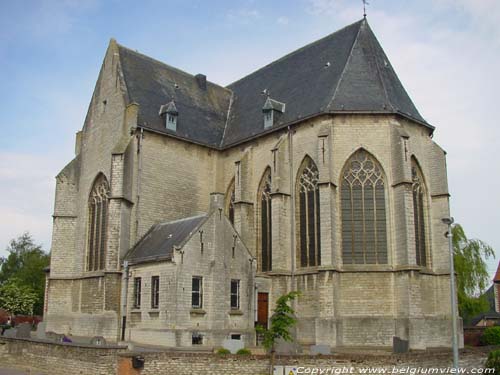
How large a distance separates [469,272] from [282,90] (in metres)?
17.8

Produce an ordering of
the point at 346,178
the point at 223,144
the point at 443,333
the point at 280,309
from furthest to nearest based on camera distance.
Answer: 1. the point at 223,144
2. the point at 346,178
3. the point at 443,333
4. the point at 280,309

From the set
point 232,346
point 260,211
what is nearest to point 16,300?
point 260,211

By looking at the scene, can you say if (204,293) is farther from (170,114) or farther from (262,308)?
(170,114)

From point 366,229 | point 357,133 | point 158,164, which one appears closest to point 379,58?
point 357,133

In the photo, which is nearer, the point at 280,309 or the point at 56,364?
the point at 280,309

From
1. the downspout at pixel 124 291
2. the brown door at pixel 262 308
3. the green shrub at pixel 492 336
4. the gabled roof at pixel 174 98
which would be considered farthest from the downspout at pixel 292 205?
the green shrub at pixel 492 336

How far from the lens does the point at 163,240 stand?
25328 millimetres

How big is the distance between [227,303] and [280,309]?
764cm

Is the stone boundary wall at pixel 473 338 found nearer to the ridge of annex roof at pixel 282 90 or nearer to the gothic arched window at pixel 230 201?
the ridge of annex roof at pixel 282 90

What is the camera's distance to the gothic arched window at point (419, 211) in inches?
1030

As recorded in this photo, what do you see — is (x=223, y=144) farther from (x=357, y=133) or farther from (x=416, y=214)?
(x=416, y=214)

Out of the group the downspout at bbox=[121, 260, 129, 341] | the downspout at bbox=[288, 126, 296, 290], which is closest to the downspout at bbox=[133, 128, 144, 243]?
the downspout at bbox=[121, 260, 129, 341]

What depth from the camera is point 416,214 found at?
26656 mm

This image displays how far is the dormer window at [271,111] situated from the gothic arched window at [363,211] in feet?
17.6
